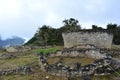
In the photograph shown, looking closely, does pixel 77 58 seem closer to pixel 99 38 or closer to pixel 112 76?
pixel 112 76

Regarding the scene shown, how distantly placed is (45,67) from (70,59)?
729 cm

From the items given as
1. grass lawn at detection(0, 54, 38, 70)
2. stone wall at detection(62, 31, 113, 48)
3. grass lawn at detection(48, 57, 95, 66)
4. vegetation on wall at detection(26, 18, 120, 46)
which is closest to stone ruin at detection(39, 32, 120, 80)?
stone wall at detection(62, 31, 113, 48)

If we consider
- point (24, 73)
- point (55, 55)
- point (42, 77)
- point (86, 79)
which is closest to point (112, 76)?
point (86, 79)

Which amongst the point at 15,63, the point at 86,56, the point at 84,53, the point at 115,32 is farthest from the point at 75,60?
the point at 115,32

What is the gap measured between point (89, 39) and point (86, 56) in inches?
570

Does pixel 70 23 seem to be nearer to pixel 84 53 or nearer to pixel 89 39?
pixel 89 39

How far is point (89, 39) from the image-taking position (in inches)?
2339

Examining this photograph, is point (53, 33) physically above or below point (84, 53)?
above

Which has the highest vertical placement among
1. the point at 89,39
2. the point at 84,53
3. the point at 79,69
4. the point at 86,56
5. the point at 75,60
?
the point at 89,39

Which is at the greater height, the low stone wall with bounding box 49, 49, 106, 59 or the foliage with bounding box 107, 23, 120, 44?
the foliage with bounding box 107, 23, 120, 44

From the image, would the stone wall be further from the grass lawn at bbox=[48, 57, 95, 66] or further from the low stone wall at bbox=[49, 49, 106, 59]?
the grass lawn at bbox=[48, 57, 95, 66]

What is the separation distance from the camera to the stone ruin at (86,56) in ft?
115

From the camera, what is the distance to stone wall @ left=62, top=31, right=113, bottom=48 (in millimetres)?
58588

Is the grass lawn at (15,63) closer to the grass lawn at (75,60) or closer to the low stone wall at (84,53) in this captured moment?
the low stone wall at (84,53)
